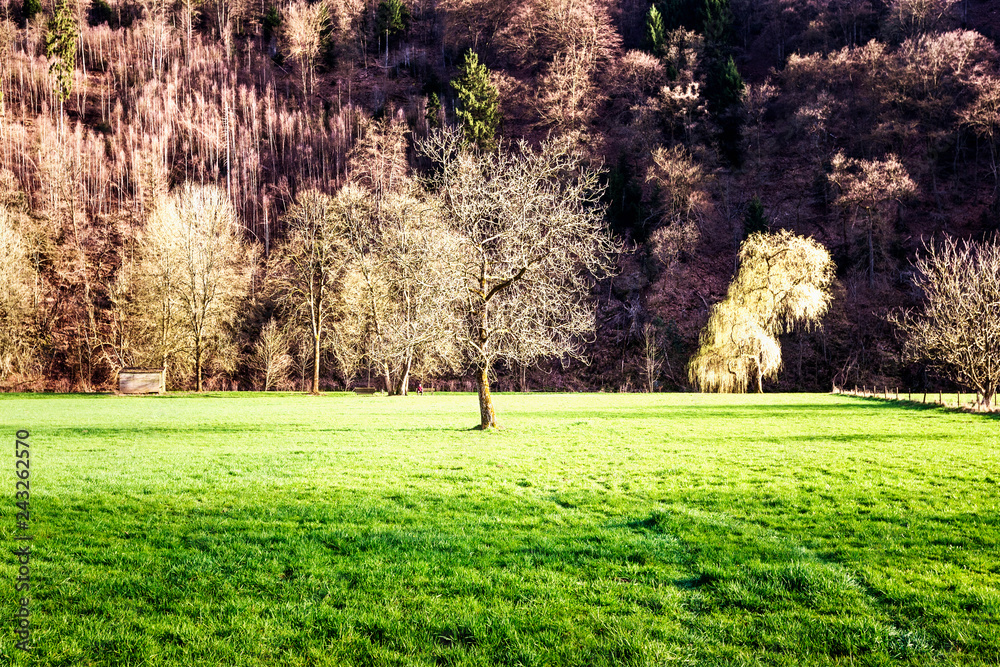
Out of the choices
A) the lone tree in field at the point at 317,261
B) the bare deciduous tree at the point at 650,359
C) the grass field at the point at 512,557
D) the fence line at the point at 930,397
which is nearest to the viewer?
the grass field at the point at 512,557

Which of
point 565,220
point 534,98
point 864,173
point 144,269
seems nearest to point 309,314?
point 144,269

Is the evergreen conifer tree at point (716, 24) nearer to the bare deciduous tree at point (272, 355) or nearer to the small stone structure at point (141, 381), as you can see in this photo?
the bare deciduous tree at point (272, 355)

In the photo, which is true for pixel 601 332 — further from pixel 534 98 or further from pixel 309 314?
pixel 534 98

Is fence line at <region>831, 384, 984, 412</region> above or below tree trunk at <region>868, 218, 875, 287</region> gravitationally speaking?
below

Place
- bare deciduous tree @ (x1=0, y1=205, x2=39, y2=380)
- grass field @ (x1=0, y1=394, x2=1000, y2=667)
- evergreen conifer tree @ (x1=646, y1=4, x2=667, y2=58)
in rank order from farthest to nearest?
1. evergreen conifer tree @ (x1=646, y1=4, x2=667, y2=58)
2. bare deciduous tree @ (x1=0, y1=205, x2=39, y2=380)
3. grass field @ (x1=0, y1=394, x2=1000, y2=667)

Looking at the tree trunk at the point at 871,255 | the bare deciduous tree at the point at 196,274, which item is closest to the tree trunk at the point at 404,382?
the bare deciduous tree at the point at 196,274

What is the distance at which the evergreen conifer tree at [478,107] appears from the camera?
226 ft

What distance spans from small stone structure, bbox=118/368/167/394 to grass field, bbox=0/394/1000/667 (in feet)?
99.5

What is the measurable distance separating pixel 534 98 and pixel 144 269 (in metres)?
50.9

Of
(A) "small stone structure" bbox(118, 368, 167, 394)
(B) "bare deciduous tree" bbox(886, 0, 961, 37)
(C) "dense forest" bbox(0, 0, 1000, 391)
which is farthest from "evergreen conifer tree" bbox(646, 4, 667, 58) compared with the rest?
(A) "small stone structure" bbox(118, 368, 167, 394)

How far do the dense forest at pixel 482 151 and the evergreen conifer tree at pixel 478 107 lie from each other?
1.23 feet

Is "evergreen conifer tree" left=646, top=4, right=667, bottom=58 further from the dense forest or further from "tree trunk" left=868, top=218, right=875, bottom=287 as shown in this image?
"tree trunk" left=868, top=218, right=875, bottom=287

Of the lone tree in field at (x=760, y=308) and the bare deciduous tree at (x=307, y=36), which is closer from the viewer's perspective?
the lone tree in field at (x=760, y=308)

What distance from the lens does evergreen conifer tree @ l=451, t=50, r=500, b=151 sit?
68.8 metres
